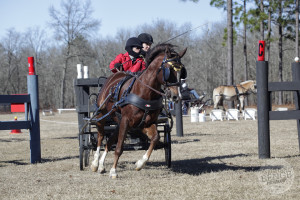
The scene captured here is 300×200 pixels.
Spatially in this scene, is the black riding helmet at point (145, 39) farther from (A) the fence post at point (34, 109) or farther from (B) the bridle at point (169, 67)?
(A) the fence post at point (34, 109)

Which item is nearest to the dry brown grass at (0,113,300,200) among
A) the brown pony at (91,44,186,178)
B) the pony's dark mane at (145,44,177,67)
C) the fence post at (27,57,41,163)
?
the fence post at (27,57,41,163)

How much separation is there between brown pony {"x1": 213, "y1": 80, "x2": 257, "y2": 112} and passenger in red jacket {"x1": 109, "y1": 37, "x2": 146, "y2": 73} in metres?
18.4

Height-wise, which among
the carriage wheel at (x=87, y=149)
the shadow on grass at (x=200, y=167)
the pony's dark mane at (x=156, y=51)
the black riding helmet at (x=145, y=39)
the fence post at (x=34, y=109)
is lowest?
the shadow on grass at (x=200, y=167)

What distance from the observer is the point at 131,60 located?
8.64 m

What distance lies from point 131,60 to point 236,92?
1881 cm

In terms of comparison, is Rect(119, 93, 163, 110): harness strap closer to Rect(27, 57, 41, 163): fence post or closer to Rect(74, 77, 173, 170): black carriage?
Rect(74, 77, 173, 170): black carriage

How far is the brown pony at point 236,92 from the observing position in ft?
86.7

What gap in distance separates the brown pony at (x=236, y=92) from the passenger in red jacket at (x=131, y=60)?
18.4 m

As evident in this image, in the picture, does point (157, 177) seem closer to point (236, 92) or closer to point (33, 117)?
→ point (33, 117)

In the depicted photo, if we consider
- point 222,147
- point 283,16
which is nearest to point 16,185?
point 222,147

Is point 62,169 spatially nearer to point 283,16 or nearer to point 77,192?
point 77,192

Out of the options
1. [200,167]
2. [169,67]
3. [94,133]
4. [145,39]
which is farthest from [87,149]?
[169,67]

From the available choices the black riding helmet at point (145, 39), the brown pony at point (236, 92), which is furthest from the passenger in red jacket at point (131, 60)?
the brown pony at point (236, 92)

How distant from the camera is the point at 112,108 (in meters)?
7.38
